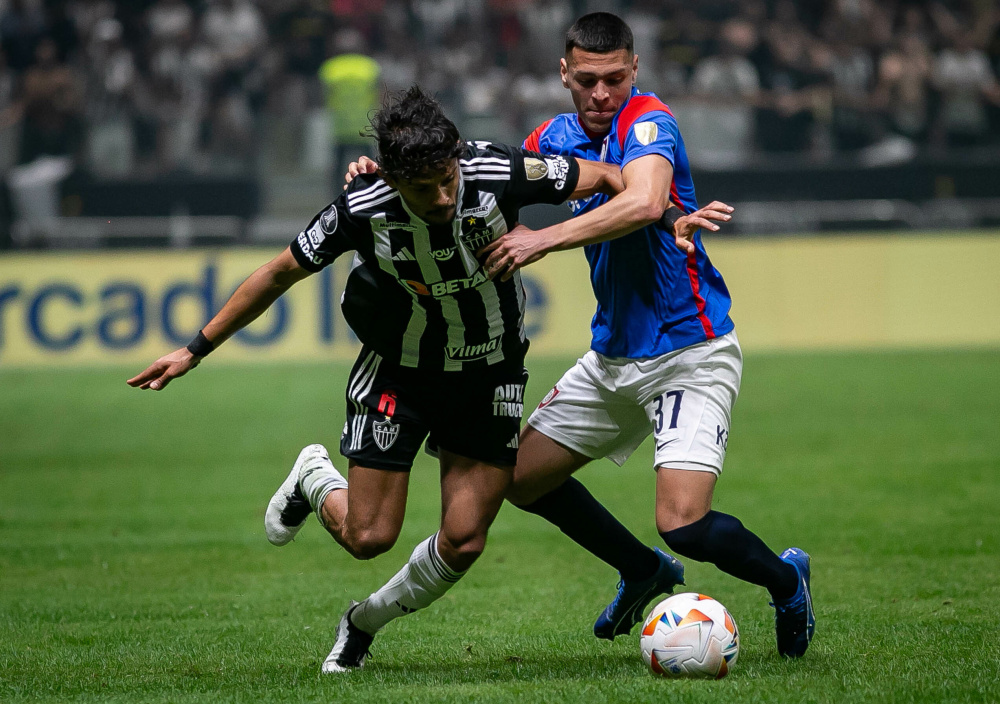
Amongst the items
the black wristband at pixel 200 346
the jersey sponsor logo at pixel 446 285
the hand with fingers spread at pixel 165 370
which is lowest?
the hand with fingers spread at pixel 165 370

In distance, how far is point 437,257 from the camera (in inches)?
167

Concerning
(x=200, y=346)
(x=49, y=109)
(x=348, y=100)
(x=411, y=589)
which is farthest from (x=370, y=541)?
(x=49, y=109)

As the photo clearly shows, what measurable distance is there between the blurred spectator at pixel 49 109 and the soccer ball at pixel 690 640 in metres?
13.7

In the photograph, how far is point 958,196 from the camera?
1567 cm

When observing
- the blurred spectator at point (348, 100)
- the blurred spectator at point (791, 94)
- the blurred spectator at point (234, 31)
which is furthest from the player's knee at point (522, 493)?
the blurred spectator at point (234, 31)

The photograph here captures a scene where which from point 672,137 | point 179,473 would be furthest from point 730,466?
point 672,137

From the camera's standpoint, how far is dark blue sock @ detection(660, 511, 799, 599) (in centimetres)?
426

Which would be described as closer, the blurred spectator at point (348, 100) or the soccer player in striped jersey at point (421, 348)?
the soccer player in striped jersey at point (421, 348)

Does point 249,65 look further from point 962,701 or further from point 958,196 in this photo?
point 962,701

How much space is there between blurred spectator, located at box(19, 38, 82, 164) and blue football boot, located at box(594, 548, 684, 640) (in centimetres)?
1311

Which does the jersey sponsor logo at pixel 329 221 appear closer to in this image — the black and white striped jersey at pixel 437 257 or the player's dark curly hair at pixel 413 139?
the black and white striped jersey at pixel 437 257

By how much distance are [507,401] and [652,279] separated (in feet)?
2.38

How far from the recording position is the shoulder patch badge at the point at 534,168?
4262 millimetres

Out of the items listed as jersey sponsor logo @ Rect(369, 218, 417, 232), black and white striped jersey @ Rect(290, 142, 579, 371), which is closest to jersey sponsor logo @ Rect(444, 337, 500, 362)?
black and white striped jersey @ Rect(290, 142, 579, 371)
